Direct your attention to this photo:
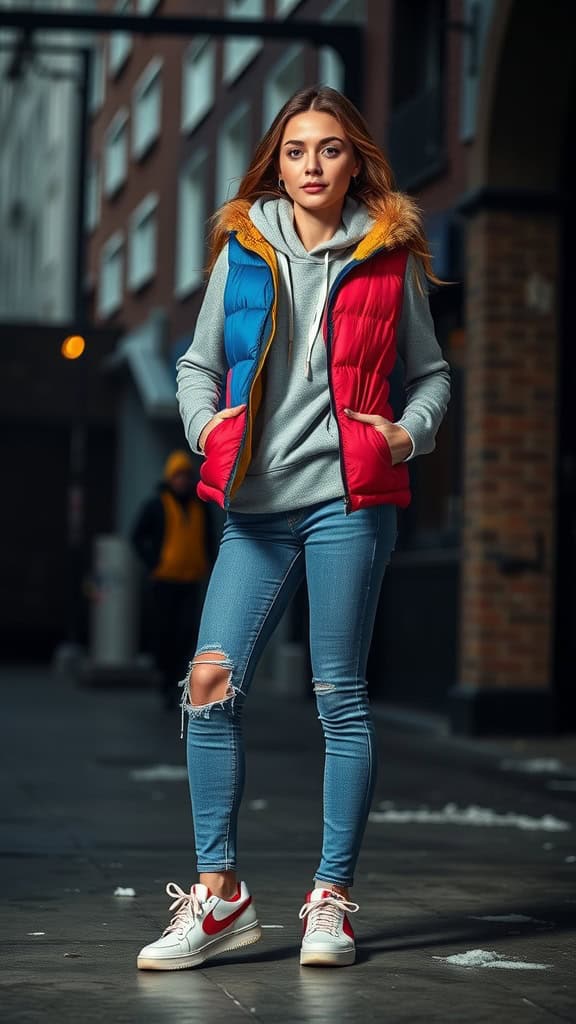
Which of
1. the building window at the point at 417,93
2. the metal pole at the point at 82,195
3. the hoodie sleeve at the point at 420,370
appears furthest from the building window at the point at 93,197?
the hoodie sleeve at the point at 420,370

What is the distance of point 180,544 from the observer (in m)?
14.2

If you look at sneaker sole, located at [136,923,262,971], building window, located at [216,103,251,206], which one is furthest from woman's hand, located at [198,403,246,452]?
building window, located at [216,103,251,206]

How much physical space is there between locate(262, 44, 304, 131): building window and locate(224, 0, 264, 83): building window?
784 millimetres

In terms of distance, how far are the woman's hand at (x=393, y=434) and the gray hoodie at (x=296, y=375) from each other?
0.03m

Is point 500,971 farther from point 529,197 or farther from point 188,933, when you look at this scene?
point 529,197

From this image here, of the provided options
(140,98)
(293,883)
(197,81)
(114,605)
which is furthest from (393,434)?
(140,98)

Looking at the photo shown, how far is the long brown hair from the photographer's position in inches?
172

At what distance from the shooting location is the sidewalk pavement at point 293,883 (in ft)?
12.7

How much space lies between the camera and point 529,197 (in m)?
11.6

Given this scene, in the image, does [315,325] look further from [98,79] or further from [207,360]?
[98,79]

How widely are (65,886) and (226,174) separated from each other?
16282 mm

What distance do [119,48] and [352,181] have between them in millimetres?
24858

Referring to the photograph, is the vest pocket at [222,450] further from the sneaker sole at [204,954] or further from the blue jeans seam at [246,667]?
the sneaker sole at [204,954]

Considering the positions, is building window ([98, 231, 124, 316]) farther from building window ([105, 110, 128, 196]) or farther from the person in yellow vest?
the person in yellow vest
